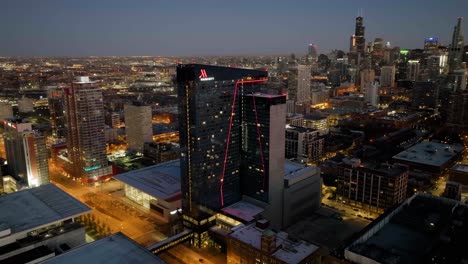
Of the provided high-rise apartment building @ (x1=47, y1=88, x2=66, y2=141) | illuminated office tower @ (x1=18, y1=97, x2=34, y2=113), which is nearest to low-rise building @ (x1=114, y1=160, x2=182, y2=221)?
high-rise apartment building @ (x1=47, y1=88, x2=66, y2=141)

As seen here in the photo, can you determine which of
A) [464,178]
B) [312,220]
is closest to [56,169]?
[312,220]

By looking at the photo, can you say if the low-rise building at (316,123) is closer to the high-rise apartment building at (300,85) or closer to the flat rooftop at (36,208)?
the high-rise apartment building at (300,85)

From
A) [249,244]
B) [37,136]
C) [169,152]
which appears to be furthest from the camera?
[169,152]

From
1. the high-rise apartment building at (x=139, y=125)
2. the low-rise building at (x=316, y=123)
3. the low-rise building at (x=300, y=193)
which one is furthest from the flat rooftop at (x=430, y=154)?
the high-rise apartment building at (x=139, y=125)

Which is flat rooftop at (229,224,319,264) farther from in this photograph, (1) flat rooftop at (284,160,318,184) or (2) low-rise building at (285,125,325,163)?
(2) low-rise building at (285,125,325,163)

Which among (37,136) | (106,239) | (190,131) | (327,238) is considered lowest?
(327,238)

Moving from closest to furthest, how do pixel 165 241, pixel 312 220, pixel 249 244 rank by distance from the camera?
pixel 249 244
pixel 165 241
pixel 312 220

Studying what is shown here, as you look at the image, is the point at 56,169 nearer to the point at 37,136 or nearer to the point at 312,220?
the point at 37,136
